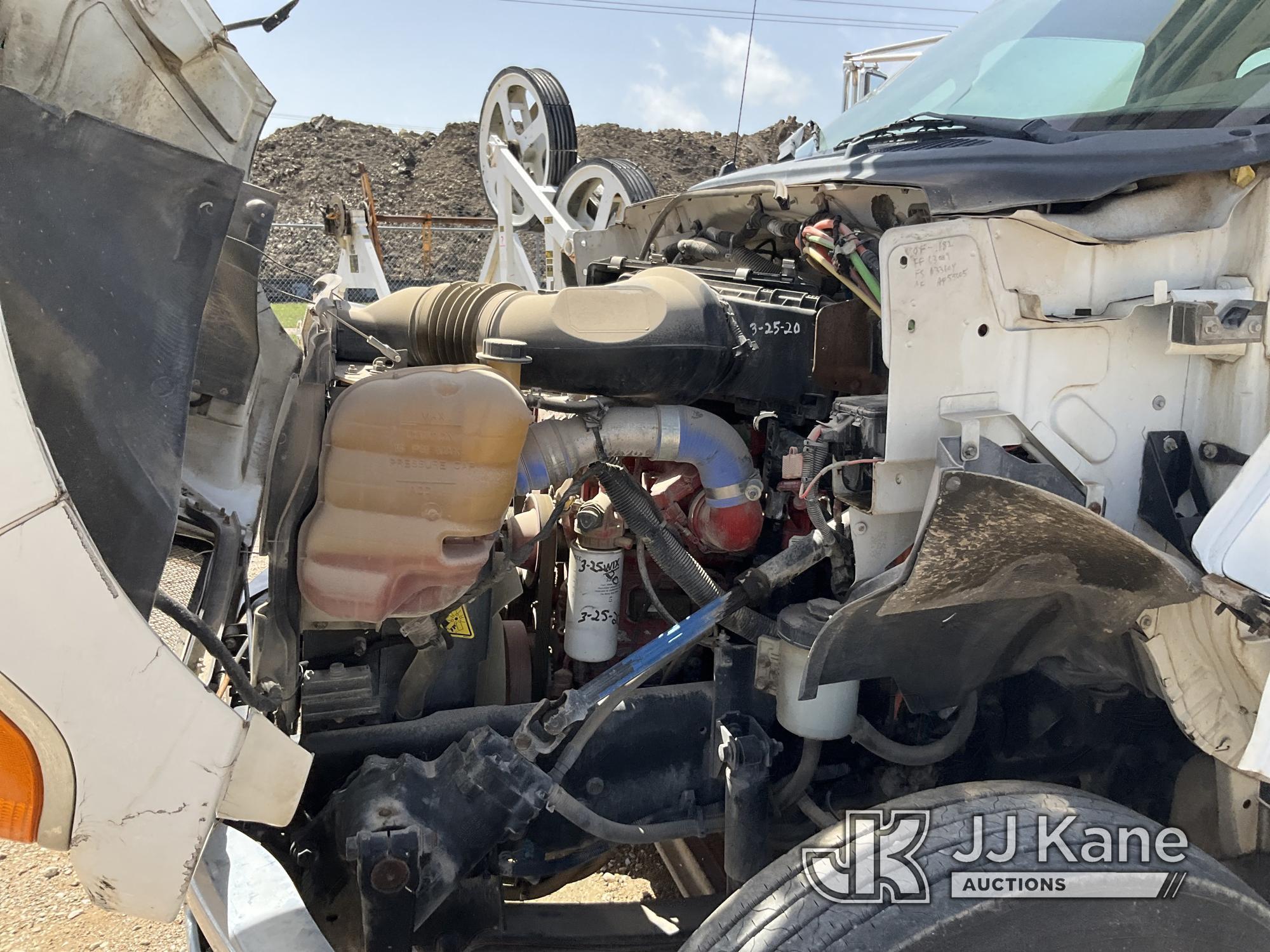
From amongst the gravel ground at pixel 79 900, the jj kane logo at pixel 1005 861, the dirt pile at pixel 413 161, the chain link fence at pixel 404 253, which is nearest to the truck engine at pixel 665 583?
the jj kane logo at pixel 1005 861

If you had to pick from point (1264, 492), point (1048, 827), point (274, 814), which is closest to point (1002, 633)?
point (1048, 827)

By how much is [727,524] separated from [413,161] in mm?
27787

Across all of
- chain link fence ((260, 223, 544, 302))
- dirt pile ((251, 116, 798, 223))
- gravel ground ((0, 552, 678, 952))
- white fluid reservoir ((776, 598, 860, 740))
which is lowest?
gravel ground ((0, 552, 678, 952))

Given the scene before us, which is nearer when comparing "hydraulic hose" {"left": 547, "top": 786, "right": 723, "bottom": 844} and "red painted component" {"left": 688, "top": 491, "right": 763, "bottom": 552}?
"hydraulic hose" {"left": 547, "top": 786, "right": 723, "bottom": 844}

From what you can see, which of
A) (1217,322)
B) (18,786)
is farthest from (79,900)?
(1217,322)

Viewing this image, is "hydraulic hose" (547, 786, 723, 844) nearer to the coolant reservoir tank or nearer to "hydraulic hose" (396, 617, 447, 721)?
"hydraulic hose" (396, 617, 447, 721)

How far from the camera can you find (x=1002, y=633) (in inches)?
78.1

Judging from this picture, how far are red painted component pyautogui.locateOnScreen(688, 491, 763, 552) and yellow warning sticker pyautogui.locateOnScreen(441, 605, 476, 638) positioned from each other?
1.85 feet

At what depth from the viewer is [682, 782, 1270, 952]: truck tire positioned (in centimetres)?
158

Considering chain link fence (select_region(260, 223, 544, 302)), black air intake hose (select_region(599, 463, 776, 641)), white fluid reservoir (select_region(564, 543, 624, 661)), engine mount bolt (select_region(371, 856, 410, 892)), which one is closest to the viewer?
engine mount bolt (select_region(371, 856, 410, 892))

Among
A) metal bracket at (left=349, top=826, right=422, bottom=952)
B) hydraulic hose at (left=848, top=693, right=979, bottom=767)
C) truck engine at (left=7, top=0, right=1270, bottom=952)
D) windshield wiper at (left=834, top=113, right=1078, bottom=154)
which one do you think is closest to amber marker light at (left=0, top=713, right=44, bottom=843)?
truck engine at (left=7, top=0, right=1270, bottom=952)

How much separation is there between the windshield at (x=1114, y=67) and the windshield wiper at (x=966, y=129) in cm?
9

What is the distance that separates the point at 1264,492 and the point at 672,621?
4.11 feet

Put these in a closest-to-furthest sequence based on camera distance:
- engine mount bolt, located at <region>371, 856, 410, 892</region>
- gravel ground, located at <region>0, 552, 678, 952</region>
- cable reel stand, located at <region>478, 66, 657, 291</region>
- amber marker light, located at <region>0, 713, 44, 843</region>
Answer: amber marker light, located at <region>0, 713, 44, 843</region>
engine mount bolt, located at <region>371, 856, 410, 892</region>
gravel ground, located at <region>0, 552, 678, 952</region>
cable reel stand, located at <region>478, 66, 657, 291</region>
